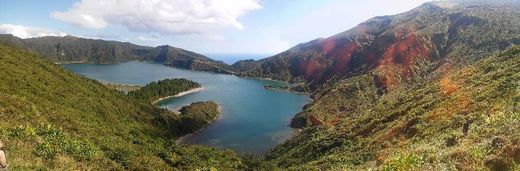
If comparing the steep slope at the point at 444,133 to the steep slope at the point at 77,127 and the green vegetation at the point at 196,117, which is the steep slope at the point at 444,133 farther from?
the green vegetation at the point at 196,117

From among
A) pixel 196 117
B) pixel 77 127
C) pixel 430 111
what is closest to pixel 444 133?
pixel 430 111

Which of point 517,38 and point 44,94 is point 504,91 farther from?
point 517,38

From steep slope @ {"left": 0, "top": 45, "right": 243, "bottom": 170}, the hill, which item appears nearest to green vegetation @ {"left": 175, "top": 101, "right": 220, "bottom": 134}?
steep slope @ {"left": 0, "top": 45, "right": 243, "bottom": 170}

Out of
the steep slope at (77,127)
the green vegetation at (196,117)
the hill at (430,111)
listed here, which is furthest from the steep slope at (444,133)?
the green vegetation at (196,117)

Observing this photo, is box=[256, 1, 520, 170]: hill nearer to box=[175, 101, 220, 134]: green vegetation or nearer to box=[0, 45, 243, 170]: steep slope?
box=[0, 45, 243, 170]: steep slope

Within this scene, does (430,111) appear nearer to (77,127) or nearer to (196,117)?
(77,127)

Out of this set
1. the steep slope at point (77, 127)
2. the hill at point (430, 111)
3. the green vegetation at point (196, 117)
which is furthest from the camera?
the green vegetation at point (196, 117)
